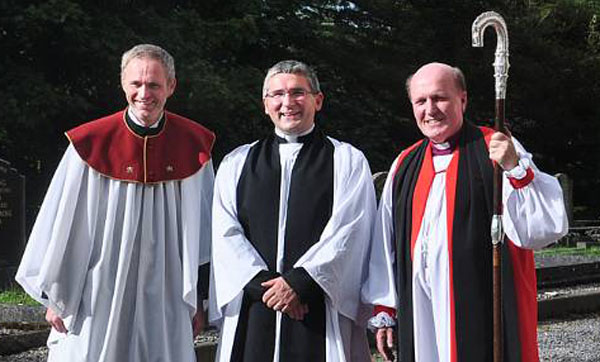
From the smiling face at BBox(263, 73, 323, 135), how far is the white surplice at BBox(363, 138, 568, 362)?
1.83ft

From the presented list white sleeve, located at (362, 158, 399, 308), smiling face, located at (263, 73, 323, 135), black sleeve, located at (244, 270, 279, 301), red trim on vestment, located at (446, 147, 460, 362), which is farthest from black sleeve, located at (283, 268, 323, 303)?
smiling face, located at (263, 73, 323, 135)

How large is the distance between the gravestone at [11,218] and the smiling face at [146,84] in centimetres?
792

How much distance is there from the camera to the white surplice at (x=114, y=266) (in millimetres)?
5008

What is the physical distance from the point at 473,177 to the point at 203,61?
14.0m

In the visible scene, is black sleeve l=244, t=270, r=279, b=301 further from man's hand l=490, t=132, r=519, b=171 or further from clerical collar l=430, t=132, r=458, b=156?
man's hand l=490, t=132, r=519, b=171

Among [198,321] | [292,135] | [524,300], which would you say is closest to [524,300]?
[524,300]

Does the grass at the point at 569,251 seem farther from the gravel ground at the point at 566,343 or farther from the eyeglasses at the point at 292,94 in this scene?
the eyeglasses at the point at 292,94

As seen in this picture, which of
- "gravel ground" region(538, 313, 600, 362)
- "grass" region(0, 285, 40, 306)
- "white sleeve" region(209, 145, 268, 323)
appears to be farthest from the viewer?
"grass" region(0, 285, 40, 306)

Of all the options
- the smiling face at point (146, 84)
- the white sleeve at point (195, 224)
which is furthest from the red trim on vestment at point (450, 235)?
the smiling face at point (146, 84)

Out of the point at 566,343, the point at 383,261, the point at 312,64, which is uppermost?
the point at 312,64

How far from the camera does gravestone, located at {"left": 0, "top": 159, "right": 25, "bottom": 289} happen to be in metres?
12.5

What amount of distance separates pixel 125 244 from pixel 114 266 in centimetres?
14

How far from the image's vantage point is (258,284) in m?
4.95

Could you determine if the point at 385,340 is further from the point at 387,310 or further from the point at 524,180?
the point at 524,180
